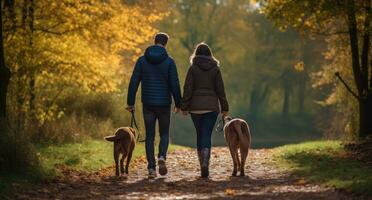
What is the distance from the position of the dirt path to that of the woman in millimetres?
721

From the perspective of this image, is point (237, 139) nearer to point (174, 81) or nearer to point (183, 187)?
point (174, 81)

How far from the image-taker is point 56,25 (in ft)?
57.9

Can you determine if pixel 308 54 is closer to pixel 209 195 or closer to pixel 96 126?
pixel 96 126

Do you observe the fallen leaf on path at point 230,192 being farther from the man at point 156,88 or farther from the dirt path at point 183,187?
the man at point 156,88

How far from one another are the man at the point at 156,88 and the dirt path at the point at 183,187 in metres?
0.53

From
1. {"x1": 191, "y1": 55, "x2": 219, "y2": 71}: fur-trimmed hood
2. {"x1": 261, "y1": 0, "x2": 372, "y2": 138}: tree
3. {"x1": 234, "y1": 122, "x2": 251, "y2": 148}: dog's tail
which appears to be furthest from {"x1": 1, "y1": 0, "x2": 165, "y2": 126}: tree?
{"x1": 234, "y1": 122, "x2": 251, "y2": 148}: dog's tail

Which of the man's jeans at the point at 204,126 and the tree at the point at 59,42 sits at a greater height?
the tree at the point at 59,42

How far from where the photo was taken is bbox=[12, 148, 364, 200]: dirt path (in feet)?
29.9

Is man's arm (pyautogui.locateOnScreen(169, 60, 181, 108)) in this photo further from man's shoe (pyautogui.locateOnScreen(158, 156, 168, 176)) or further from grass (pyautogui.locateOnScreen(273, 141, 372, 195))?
grass (pyautogui.locateOnScreen(273, 141, 372, 195))

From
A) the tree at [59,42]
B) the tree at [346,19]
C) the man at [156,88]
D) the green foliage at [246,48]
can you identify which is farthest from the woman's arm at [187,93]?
the green foliage at [246,48]

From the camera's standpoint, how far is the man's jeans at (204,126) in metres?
11.9

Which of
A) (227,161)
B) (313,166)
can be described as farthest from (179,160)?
(313,166)

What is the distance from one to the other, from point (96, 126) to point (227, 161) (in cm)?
831

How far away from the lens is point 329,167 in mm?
13078
